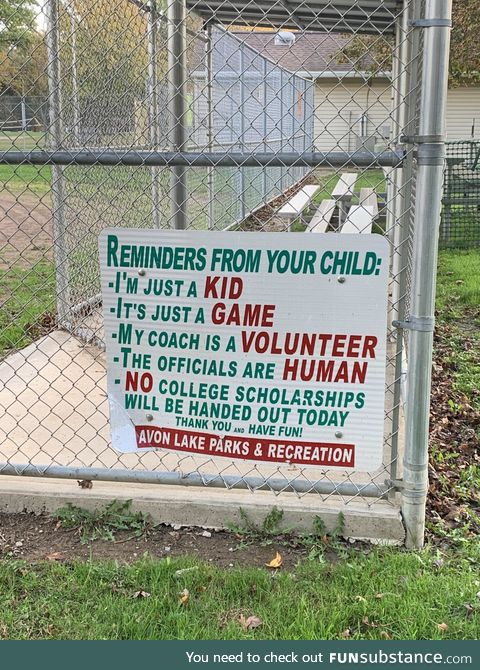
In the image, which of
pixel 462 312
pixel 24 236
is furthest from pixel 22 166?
pixel 24 236

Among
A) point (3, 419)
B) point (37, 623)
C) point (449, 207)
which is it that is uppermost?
point (449, 207)

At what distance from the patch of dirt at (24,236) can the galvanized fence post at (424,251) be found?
13.3ft

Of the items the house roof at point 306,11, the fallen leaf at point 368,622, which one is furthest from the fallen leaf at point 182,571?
the house roof at point 306,11

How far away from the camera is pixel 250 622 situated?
8.78 feet

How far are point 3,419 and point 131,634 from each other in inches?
79.6

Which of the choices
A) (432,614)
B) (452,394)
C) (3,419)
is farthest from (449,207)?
(432,614)

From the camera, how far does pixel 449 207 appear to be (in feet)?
34.5

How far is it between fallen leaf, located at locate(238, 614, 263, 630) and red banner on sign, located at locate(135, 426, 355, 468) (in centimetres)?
65

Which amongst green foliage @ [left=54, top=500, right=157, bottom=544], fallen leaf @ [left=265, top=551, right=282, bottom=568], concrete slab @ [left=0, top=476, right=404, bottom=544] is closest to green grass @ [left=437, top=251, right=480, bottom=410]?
concrete slab @ [left=0, top=476, right=404, bottom=544]

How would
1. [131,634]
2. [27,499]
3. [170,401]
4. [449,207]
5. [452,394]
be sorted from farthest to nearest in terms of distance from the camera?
[449,207] → [452,394] → [27,499] → [170,401] → [131,634]

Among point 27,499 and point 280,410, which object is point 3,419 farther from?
point 280,410

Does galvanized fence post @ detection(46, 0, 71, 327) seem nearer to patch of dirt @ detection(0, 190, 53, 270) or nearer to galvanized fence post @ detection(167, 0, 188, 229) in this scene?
patch of dirt @ detection(0, 190, 53, 270)

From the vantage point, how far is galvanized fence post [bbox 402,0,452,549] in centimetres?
268

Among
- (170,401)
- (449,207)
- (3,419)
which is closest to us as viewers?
(170,401)
